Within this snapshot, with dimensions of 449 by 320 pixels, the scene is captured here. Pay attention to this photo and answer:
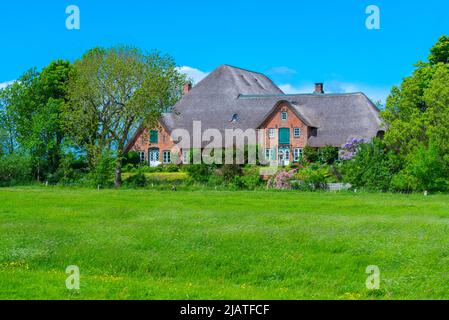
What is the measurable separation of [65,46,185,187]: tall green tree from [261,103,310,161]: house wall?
18250 mm

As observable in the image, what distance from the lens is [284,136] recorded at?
255ft

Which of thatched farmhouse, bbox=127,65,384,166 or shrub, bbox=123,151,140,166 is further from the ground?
thatched farmhouse, bbox=127,65,384,166

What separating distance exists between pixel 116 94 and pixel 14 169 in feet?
36.9

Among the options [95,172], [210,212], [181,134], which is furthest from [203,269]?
[181,134]

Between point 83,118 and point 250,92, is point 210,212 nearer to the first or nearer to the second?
point 83,118

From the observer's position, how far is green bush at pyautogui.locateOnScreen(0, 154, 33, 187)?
60250mm

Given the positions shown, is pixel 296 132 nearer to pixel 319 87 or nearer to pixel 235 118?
pixel 235 118

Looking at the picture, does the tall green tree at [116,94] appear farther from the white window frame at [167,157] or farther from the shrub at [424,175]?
the shrub at [424,175]

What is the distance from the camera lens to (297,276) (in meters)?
18.7

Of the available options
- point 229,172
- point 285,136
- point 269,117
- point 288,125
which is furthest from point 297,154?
point 229,172

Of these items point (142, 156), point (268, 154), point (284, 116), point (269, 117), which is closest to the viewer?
point (268, 154)

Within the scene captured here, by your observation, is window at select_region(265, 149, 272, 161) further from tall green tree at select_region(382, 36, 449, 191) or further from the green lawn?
the green lawn

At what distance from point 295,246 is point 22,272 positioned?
8.12 metres

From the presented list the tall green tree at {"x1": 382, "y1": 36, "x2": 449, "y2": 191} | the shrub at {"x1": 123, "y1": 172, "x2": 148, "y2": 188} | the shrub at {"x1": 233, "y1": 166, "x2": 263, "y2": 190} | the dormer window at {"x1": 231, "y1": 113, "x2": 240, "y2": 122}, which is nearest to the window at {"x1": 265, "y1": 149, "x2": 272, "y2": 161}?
the dormer window at {"x1": 231, "y1": 113, "x2": 240, "y2": 122}
